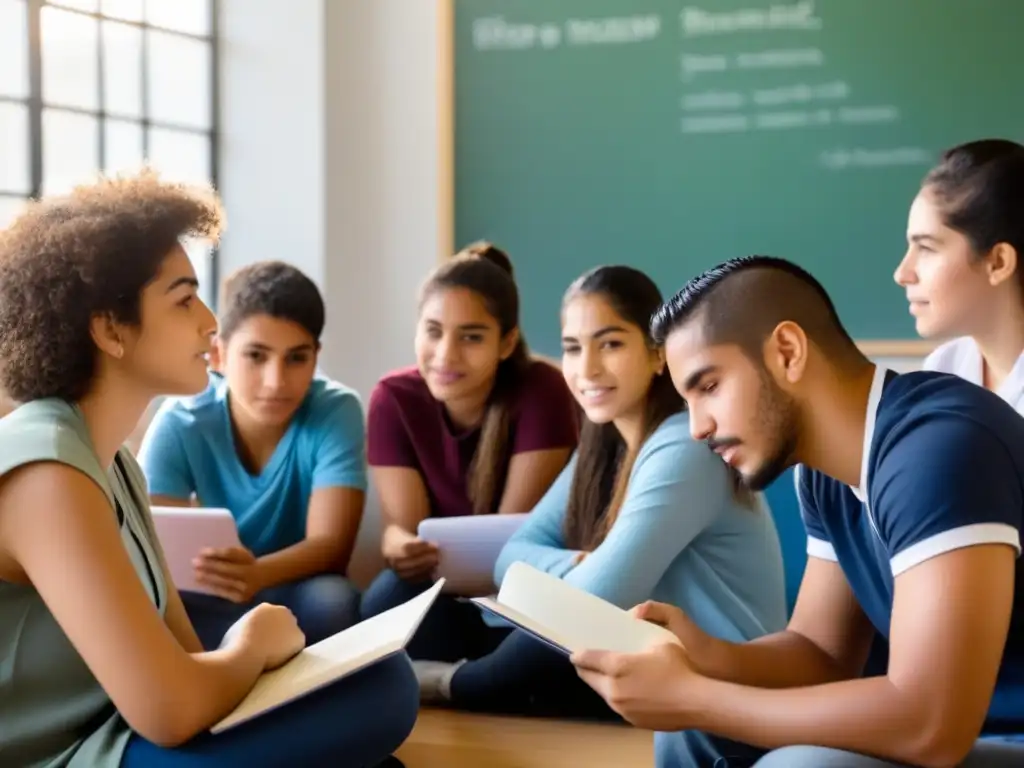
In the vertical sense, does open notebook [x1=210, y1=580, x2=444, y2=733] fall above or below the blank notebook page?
below

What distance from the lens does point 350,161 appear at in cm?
338

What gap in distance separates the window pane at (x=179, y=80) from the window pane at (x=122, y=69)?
0.12ft

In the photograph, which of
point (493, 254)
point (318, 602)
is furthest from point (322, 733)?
point (493, 254)

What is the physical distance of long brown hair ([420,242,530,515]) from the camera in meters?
2.66

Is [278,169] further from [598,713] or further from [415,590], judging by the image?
[598,713]

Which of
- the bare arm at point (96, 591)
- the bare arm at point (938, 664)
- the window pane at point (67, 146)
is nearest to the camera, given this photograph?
the bare arm at point (938, 664)

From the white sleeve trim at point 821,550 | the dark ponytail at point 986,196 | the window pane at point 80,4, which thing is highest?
the window pane at point 80,4

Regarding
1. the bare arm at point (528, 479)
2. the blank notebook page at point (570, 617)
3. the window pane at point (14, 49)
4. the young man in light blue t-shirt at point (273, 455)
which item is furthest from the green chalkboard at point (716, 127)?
the blank notebook page at point (570, 617)

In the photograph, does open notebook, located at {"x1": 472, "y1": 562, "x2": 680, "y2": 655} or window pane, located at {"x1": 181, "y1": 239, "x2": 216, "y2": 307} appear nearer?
open notebook, located at {"x1": 472, "y1": 562, "x2": 680, "y2": 655}

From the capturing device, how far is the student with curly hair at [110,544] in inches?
52.5

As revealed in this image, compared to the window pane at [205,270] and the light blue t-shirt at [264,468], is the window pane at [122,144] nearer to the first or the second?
the window pane at [205,270]

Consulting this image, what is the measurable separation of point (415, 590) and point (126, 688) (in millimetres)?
1260

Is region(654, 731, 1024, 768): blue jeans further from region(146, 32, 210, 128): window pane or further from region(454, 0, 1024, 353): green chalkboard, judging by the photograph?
region(146, 32, 210, 128): window pane

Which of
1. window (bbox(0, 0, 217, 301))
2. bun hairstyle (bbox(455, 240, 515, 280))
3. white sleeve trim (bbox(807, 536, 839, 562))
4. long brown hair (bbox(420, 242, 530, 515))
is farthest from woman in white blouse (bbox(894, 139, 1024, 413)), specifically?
window (bbox(0, 0, 217, 301))
